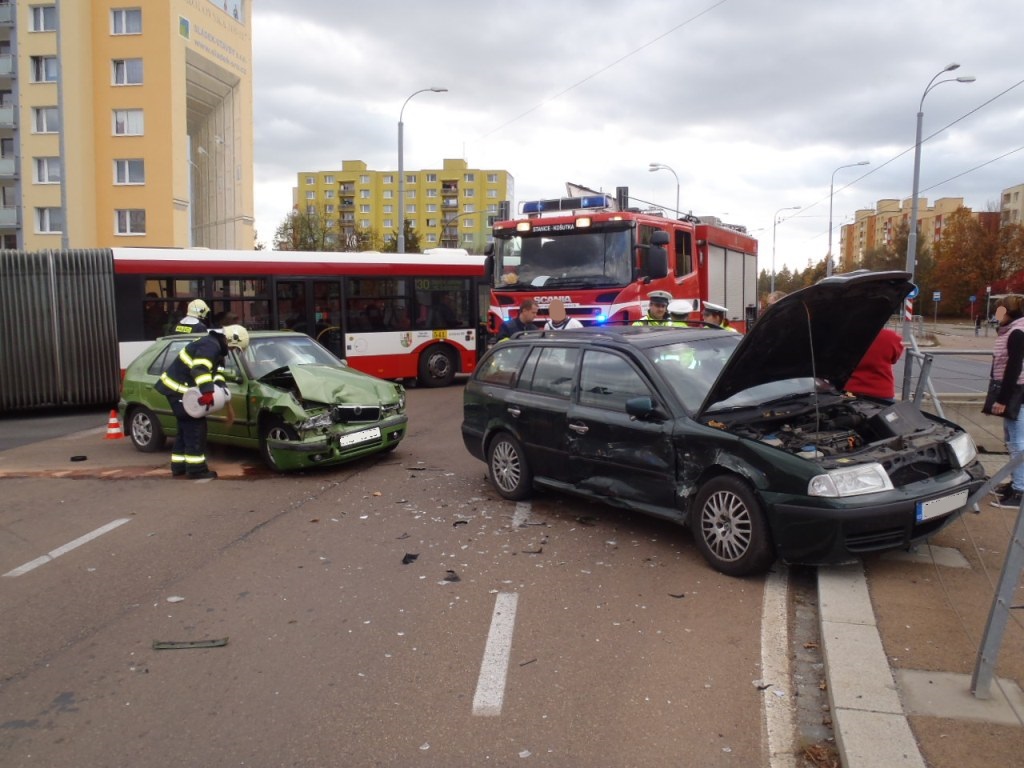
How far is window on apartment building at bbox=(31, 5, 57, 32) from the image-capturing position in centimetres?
4075

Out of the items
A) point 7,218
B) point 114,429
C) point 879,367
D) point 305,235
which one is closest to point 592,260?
point 879,367

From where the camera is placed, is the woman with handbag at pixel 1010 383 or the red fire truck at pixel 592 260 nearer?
the woman with handbag at pixel 1010 383

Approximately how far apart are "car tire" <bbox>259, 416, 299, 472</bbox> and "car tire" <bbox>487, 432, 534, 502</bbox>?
7.45ft

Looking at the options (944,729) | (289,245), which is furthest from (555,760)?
(289,245)

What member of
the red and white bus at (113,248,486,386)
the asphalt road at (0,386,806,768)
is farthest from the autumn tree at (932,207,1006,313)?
the asphalt road at (0,386,806,768)

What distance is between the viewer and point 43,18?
1615 inches

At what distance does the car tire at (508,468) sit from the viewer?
7273 millimetres

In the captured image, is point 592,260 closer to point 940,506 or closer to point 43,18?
point 940,506

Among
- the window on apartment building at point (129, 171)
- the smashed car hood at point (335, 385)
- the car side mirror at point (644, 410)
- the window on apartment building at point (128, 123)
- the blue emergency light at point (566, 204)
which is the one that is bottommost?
the smashed car hood at point (335, 385)

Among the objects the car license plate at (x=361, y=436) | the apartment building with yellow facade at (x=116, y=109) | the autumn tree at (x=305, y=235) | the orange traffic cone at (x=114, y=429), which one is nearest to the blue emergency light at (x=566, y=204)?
the car license plate at (x=361, y=436)

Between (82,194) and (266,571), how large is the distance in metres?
40.3

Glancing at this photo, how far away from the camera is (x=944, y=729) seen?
329cm

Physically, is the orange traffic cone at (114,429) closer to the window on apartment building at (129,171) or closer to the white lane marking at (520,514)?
the white lane marking at (520,514)

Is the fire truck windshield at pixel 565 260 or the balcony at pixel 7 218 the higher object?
the balcony at pixel 7 218
